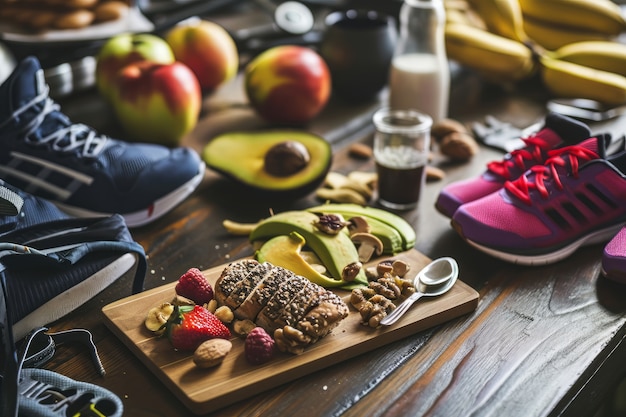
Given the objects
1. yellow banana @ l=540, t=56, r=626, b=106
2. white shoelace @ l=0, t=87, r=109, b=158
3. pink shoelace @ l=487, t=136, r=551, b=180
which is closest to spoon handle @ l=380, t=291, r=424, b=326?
pink shoelace @ l=487, t=136, r=551, b=180

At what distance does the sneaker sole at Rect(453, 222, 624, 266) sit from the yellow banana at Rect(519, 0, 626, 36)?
81 cm

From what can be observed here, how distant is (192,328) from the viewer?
0.84 meters

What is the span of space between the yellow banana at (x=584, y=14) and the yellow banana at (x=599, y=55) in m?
0.07

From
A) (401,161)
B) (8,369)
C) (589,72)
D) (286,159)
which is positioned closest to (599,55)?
(589,72)

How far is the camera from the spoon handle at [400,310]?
89cm

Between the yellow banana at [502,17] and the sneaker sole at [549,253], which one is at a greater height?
the yellow banana at [502,17]

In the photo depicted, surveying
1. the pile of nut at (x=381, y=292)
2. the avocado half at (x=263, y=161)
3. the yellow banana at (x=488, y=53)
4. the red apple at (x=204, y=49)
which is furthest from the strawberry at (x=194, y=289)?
the yellow banana at (x=488, y=53)

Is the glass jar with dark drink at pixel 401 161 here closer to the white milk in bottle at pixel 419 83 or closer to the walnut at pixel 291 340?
the white milk in bottle at pixel 419 83

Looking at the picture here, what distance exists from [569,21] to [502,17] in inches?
7.6

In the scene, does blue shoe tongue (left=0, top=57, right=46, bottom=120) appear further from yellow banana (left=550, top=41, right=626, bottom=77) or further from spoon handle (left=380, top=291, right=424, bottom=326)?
yellow banana (left=550, top=41, right=626, bottom=77)

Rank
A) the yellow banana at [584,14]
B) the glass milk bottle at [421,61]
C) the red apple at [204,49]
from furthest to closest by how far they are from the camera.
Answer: the yellow banana at [584,14] → the red apple at [204,49] → the glass milk bottle at [421,61]

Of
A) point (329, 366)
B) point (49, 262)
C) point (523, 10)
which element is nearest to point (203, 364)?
point (329, 366)

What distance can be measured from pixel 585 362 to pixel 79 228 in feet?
2.31

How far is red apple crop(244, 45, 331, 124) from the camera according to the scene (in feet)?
4.81
